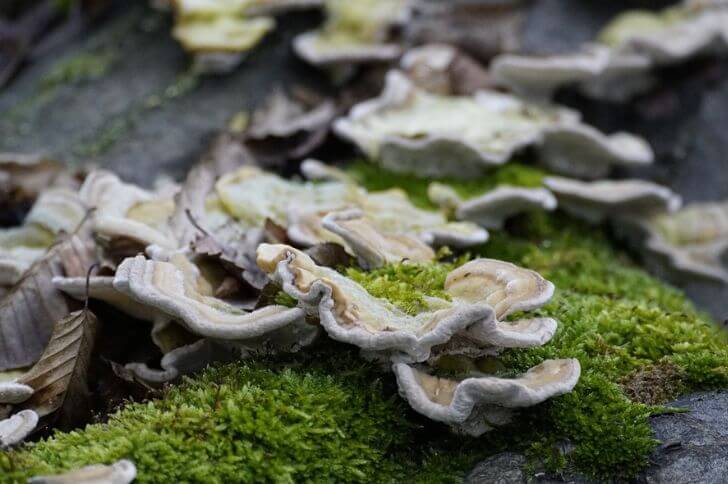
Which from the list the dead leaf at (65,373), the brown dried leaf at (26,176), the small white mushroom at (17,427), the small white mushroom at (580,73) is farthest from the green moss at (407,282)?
the small white mushroom at (580,73)

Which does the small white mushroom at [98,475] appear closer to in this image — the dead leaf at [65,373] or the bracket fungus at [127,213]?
the dead leaf at [65,373]

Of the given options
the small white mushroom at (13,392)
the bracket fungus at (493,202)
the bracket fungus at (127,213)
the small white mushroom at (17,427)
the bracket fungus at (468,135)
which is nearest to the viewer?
the small white mushroom at (17,427)

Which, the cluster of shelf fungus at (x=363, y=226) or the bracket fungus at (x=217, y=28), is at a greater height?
the bracket fungus at (x=217, y=28)

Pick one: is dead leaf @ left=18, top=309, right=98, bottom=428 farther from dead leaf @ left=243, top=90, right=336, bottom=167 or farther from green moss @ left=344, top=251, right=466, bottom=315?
dead leaf @ left=243, top=90, right=336, bottom=167

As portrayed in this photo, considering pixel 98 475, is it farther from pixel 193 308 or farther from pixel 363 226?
pixel 363 226

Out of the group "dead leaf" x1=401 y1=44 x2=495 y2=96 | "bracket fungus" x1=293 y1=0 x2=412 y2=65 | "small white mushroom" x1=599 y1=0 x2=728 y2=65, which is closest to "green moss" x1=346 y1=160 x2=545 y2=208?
"dead leaf" x1=401 y1=44 x2=495 y2=96

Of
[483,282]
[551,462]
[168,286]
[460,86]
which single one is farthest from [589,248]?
[168,286]

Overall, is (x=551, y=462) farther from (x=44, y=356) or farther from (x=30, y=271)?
(x=30, y=271)

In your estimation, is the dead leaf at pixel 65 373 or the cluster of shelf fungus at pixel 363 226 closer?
the cluster of shelf fungus at pixel 363 226
